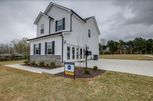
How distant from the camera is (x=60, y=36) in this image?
12891 millimetres

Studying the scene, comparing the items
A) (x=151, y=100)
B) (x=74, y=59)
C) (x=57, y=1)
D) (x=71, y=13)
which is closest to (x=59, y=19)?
(x=71, y=13)

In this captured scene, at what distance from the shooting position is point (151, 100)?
3.88 m

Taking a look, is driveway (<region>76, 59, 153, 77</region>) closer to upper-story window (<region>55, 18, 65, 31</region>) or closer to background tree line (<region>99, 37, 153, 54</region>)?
upper-story window (<region>55, 18, 65, 31</region>)

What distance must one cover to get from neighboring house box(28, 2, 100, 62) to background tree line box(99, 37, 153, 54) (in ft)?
161

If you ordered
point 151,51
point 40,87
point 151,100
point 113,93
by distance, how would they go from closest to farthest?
1. point 151,100
2. point 113,93
3. point 40,87
4. point 151,51

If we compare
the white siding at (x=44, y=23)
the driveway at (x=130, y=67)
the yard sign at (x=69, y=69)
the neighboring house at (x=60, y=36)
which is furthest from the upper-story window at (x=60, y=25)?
the yard sign at (x=69, y=69)

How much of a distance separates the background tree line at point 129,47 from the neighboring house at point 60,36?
4915 cm

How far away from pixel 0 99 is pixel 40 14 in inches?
637

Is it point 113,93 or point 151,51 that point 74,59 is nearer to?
point 113,93

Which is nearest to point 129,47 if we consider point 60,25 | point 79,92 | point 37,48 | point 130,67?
point 60,25

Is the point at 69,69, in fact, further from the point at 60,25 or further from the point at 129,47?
the point at 129,47

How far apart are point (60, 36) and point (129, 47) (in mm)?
67088

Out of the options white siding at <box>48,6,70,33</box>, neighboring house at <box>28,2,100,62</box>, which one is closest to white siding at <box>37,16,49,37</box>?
neighboring house at <box>28,2,100,62</box>

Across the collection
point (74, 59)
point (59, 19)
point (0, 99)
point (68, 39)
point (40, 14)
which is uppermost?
point (40, 14)
